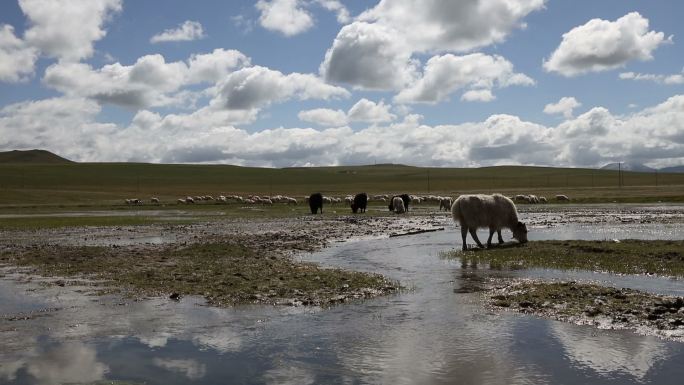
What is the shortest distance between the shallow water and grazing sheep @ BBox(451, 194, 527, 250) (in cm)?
901

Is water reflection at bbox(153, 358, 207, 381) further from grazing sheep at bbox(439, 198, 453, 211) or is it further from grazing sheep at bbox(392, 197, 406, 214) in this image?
grazing sheep at bbox(439, 198, 453, 211)

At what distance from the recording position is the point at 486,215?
22109 mm

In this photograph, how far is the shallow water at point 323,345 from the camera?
743cm

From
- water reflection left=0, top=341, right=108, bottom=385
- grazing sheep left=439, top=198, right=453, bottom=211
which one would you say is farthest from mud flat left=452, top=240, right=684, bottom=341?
grazing sheep left=439, top=198, right=453, bottom=211

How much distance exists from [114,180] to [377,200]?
103696mm

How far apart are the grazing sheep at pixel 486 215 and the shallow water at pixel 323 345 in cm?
901

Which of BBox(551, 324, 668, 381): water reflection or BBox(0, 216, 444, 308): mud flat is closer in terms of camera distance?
BBox(551, 324, 668, 381): water reflection

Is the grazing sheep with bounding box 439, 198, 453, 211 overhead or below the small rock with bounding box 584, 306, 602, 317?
overhead

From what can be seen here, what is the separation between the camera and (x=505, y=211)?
22.6 m

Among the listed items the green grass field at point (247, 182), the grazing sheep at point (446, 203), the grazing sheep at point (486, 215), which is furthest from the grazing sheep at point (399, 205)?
the green grass field at point (247, 182)

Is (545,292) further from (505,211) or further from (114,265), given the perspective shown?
(114,265)

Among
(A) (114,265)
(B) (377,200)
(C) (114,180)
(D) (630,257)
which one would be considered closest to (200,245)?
(A) (114,265)

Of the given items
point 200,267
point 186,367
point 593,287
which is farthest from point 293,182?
point 186,367

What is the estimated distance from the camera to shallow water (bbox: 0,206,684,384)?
24.4ft
